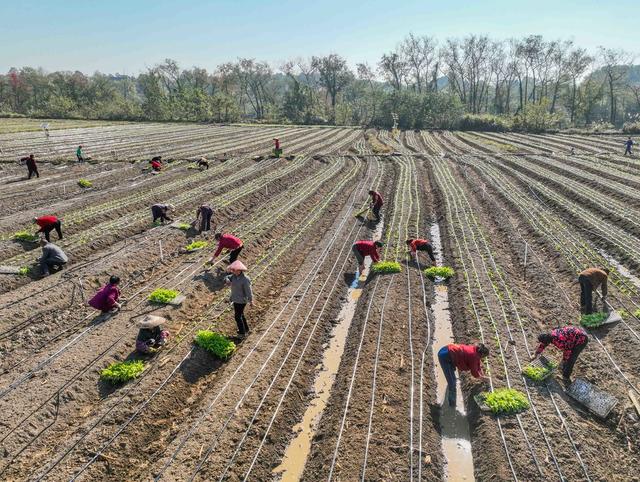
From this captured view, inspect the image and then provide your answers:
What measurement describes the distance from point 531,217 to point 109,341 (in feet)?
47.9

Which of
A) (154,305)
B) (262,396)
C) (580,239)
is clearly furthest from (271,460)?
(580,239)

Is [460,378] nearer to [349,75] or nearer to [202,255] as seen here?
[202,255]

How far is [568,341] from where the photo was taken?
696cm

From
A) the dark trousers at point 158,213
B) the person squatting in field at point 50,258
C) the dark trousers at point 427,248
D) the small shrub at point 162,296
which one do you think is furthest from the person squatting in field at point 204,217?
the dark trousers at point 427,248

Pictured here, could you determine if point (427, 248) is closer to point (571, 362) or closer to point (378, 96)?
point (571, 362)

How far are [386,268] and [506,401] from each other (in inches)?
211

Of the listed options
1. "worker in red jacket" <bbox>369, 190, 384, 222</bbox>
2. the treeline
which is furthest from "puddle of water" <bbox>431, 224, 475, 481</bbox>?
the treeline

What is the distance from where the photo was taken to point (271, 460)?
5.98 m

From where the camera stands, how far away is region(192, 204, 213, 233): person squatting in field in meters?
14.2

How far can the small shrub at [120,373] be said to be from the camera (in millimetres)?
7230

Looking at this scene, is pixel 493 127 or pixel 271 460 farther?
pixel 493 127

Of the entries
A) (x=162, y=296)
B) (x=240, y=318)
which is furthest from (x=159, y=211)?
(x=240, y=318)

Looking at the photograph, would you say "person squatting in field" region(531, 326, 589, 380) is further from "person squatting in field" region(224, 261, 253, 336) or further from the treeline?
the treeline

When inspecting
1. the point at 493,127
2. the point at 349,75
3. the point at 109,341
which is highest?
the point at 349,75
